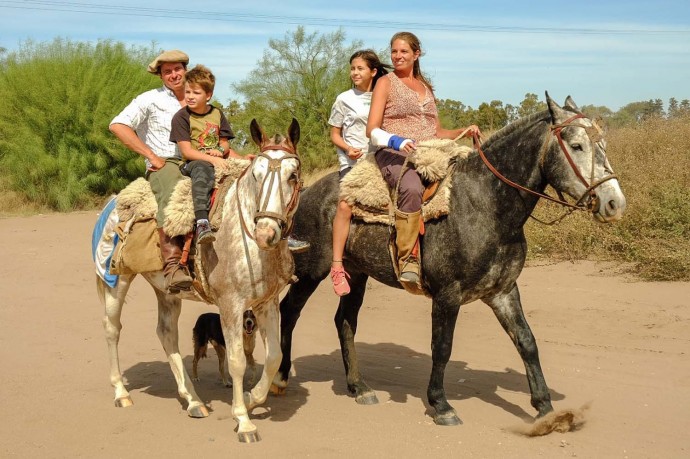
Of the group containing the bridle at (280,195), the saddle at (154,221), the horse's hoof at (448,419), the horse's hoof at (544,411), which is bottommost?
the horse's hoof at (448,419)

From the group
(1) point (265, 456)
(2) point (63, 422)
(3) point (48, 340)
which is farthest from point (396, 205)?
(3) point (48, 340)

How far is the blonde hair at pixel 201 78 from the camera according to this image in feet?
22.1

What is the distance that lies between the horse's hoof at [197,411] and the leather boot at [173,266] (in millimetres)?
1063

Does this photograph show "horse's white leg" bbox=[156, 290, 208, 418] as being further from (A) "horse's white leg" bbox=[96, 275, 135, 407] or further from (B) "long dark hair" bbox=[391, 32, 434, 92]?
(B) "long dark hair" bbox=[391, 32, 434, 92]

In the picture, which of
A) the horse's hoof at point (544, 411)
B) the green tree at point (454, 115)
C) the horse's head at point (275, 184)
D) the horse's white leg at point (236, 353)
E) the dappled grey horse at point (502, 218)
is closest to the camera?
the horse's head at point (275, 184)

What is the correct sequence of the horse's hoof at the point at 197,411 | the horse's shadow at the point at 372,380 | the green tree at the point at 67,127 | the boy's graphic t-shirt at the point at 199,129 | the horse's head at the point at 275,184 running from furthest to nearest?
the green tree at the point at 67,127
the horse's shadow at the point at 372,380
the horse's hoof at the point at 197,411
the boy's graphic t-shirt at the point at 199,129
the horse's head at the point at 275,184

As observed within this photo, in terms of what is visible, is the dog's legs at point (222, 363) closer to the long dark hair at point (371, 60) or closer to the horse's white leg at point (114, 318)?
the horse's white leg at point (114, 318)

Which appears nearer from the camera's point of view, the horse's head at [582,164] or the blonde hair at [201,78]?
the horse's head at [582,164]

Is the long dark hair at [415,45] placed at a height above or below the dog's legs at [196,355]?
above

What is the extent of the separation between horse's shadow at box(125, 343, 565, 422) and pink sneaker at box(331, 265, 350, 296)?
1.18 metres

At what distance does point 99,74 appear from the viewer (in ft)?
74.1

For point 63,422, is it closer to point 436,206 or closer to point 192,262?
point 192,262

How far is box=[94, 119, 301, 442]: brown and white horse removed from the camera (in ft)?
19.4

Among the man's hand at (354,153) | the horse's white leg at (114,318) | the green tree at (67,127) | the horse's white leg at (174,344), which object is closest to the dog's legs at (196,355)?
the horse's white leg at (174,344)
